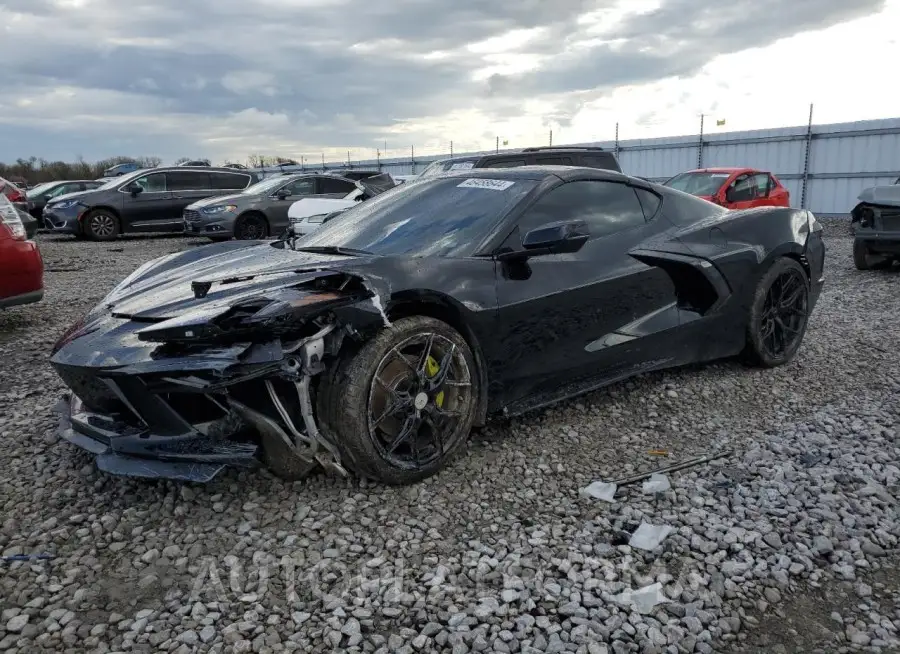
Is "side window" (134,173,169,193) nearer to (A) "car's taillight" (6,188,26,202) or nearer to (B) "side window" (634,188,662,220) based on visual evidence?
(A) "car's taillight" (6,188,26,202)

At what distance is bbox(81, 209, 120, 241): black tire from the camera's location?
1462 cm

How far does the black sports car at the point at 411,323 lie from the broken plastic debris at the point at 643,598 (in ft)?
3.49

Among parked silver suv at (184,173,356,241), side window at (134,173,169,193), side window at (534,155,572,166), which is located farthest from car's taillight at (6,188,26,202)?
side window at (534,155,572,166)

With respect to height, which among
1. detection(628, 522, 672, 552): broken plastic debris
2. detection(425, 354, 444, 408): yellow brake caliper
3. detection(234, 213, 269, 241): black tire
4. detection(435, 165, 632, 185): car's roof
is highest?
detection(435, 165, 632, 185): car's roof

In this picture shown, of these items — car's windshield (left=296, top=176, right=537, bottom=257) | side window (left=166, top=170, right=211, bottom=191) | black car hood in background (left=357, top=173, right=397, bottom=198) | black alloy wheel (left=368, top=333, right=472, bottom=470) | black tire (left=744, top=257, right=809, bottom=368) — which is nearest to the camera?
black alloy wheel (left=368, top=333, right=472, bottom=470)

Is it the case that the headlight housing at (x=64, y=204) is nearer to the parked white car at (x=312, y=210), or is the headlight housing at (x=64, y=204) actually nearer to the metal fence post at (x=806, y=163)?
the parked white car at (x=312, y=210)

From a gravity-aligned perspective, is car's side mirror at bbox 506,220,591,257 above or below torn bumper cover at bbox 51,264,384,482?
above

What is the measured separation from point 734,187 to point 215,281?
11.2 metres

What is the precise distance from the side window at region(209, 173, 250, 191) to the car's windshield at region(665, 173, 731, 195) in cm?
938

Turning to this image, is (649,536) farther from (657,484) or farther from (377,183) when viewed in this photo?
(377,183)

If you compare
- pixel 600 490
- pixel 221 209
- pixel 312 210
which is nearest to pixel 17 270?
pixel 600 490

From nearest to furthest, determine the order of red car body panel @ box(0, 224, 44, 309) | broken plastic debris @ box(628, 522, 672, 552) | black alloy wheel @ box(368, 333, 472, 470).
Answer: broken plastic debris @ box(628, 522, 672, 552) < black alloy wheel @ box(368, 333, 472, 470) < red car body panel @ box(0, 224, 44, 309)

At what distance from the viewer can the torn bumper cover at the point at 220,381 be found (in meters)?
2.59

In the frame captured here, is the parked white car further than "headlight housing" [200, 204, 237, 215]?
No
